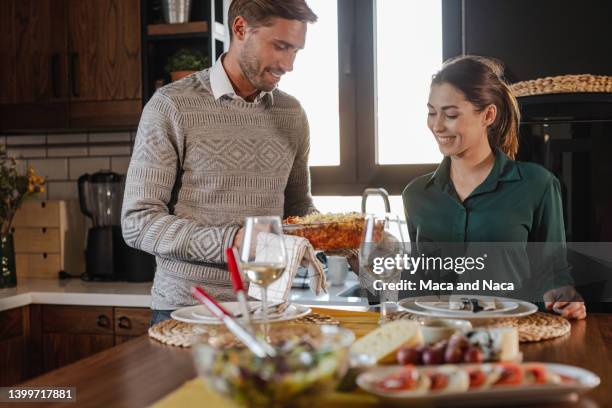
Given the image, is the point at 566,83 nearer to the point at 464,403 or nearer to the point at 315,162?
the point at 315,162

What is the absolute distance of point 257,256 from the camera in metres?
1.12

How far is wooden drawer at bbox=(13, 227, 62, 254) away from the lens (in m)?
3.06

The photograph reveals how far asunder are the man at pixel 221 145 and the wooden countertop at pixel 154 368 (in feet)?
1.77

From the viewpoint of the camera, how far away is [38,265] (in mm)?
3078

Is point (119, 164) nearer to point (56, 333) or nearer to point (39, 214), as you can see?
Result: point (39, 214)

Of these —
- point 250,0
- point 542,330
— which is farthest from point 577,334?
point 250,0

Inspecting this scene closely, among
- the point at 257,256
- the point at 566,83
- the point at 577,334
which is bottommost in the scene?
the point at 577,334

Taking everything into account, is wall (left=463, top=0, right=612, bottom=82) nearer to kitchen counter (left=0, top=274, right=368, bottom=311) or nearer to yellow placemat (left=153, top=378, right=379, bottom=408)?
kitchen counter (left=0, top=274, right=368, bottom=311)

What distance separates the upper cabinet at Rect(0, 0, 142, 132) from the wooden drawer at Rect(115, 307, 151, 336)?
74cm

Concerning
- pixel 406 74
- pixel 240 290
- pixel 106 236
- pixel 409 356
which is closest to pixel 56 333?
pixel 106 236

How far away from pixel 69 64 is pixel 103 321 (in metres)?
1.03

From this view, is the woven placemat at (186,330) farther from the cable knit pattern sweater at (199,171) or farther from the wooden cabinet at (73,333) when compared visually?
the wooden cabinet at (73,333)

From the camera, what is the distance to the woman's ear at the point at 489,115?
1997 millimetres

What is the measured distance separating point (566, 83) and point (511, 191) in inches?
19.5
